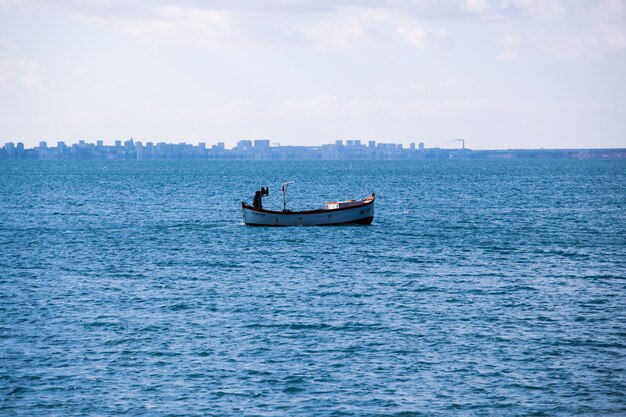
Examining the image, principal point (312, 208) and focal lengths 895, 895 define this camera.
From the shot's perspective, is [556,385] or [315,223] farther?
[315,223]

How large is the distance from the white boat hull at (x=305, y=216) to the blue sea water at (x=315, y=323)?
2029 mm

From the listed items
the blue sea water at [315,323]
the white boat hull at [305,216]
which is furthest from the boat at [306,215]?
the blue sea water at [315,323]

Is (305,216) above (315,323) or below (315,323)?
above

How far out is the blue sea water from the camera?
3222 centimetres

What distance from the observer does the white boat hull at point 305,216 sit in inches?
3342

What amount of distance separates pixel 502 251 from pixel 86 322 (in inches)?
1417

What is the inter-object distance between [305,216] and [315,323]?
42.5m

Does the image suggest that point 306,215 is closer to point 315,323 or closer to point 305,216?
point 305,216

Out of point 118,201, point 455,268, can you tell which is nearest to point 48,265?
point 455,268

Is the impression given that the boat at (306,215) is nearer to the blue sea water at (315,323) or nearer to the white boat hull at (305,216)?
the white boat hull at (305,216)

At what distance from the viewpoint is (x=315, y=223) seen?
3381 inches

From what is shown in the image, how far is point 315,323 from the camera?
42938 millimetres

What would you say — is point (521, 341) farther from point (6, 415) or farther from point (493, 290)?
point (6, 415)

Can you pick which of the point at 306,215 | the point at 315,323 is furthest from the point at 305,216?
the point at 315,323
